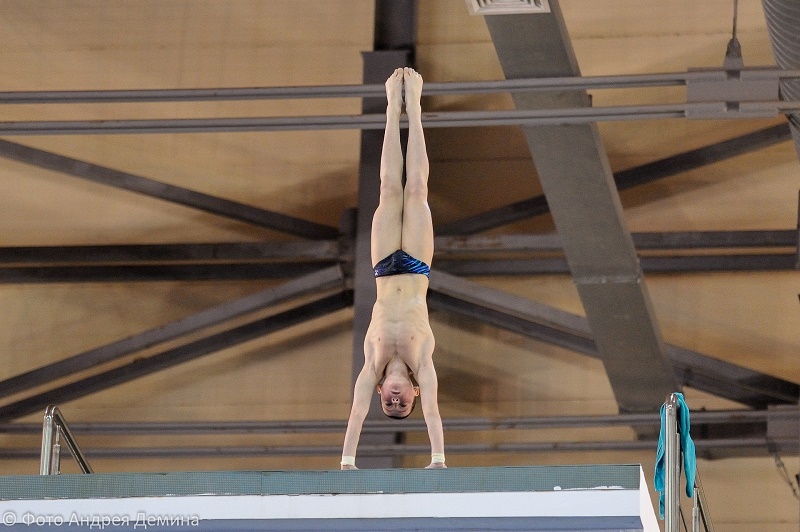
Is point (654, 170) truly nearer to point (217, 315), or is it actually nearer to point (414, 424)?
point (414, 424)

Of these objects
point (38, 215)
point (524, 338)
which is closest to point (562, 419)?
point (524, 338)

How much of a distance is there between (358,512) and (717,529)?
7810 millimetres

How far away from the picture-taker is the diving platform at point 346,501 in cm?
575

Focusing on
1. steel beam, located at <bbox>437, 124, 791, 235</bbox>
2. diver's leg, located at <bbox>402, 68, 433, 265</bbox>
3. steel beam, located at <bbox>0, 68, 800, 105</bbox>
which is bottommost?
diver's leg, located at <bbox>402, 68, 433, 265</bbox>

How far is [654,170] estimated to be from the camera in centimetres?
1284

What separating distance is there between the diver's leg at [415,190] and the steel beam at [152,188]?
5.39 meters

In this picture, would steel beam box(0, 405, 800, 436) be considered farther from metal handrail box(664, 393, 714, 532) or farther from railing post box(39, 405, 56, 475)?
metal handrail box(664, 393, 714, 532)

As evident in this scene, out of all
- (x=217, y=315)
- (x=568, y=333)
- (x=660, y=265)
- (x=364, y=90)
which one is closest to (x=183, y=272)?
(x=217, y=315)

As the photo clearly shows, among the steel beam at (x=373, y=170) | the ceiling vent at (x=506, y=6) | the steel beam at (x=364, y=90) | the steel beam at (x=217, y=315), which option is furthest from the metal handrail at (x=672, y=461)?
the steel beam at (x=217, y=315)

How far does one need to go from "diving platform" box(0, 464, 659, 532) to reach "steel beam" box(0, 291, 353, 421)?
24.8 feet

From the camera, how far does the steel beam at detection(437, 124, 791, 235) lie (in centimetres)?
1257

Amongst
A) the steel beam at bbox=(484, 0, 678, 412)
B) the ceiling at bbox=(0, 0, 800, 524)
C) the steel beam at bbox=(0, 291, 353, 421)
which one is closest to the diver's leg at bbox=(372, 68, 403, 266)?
the steel beam at bbox=(484, 0, 678, 412)

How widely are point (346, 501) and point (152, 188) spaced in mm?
7875

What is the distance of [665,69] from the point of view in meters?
13.0
